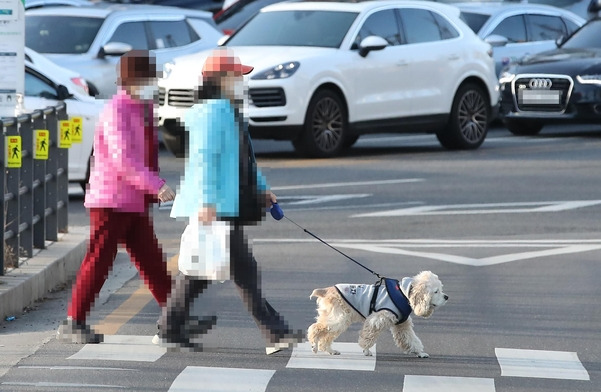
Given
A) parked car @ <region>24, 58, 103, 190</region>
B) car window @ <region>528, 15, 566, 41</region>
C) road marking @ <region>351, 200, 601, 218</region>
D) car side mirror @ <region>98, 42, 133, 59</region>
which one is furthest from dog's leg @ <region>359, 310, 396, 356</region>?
car window @ <region>528, 15, 566, 41</region>

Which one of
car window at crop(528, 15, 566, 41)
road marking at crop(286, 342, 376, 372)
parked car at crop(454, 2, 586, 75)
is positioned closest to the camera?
road marking at crop(286, 342, 376, 372)

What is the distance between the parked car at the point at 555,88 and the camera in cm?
2081

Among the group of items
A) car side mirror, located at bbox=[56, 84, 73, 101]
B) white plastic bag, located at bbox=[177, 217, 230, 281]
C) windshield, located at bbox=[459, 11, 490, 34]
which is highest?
windshield, located at bbox=[459, 11, 490, 34]

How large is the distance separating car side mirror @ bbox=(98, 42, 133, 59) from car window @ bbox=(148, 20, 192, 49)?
3.74 ft

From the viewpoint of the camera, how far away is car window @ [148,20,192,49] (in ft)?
71.3

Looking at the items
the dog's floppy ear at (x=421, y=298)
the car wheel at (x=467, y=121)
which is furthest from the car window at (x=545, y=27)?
the dog's floppy ear at (x=421, y=298)

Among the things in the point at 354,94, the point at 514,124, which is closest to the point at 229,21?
the point at 514,124

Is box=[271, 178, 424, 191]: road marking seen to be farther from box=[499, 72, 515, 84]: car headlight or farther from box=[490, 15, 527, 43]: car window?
box=[490, 15, 527, 43]: car window

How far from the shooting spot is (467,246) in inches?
491

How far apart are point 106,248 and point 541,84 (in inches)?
533

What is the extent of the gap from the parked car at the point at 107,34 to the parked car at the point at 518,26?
14.9ft

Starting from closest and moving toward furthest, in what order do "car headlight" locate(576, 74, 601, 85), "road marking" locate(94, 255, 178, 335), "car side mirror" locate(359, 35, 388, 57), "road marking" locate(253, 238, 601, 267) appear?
1. "road marking" locate(94, 255, 178, 335)
2. "road marking" locate(253, 238, 601, 267)
3. "car side mirror" locate(359, 35, 388, 57)
4. "car headlight" locate(576, 74, 601, 85)

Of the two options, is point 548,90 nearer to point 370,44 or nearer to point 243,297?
point 370,44

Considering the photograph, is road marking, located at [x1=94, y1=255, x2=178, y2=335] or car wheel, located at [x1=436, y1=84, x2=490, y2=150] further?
car wheel, located at [x1=436, y1=84, x2=490, y2=150]
